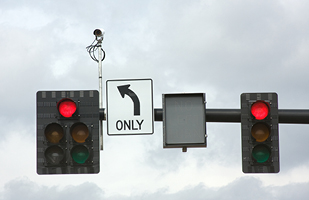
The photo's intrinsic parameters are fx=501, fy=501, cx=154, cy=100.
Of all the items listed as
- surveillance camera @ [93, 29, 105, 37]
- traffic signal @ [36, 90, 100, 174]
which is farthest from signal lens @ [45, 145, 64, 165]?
surveillance camera @ [93, 29, 105, 37]

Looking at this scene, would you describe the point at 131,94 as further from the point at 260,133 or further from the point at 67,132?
the point at 260,133

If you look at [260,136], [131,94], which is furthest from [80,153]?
[260,136]

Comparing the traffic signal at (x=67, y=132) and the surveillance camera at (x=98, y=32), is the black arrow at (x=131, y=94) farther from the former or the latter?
the surveillance camera at (x=98, y=32)

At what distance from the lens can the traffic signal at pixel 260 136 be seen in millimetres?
7766

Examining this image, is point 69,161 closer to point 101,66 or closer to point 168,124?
point 168,124

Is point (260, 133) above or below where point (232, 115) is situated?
below

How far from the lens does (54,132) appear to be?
7.67m

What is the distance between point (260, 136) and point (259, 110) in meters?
0.41

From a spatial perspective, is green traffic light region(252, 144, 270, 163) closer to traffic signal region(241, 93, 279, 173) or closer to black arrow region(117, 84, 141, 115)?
traffic signal region(241, 93, 279, 173)

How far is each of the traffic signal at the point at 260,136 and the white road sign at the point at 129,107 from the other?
5.31ft

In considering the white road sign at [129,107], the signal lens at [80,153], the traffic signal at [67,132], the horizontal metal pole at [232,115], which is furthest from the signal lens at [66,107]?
the horizontal metal pole at [232,115]

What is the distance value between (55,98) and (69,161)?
1.01 m

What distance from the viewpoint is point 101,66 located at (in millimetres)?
10828

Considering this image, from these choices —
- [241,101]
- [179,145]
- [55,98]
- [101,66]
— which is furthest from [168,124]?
[101,66]
